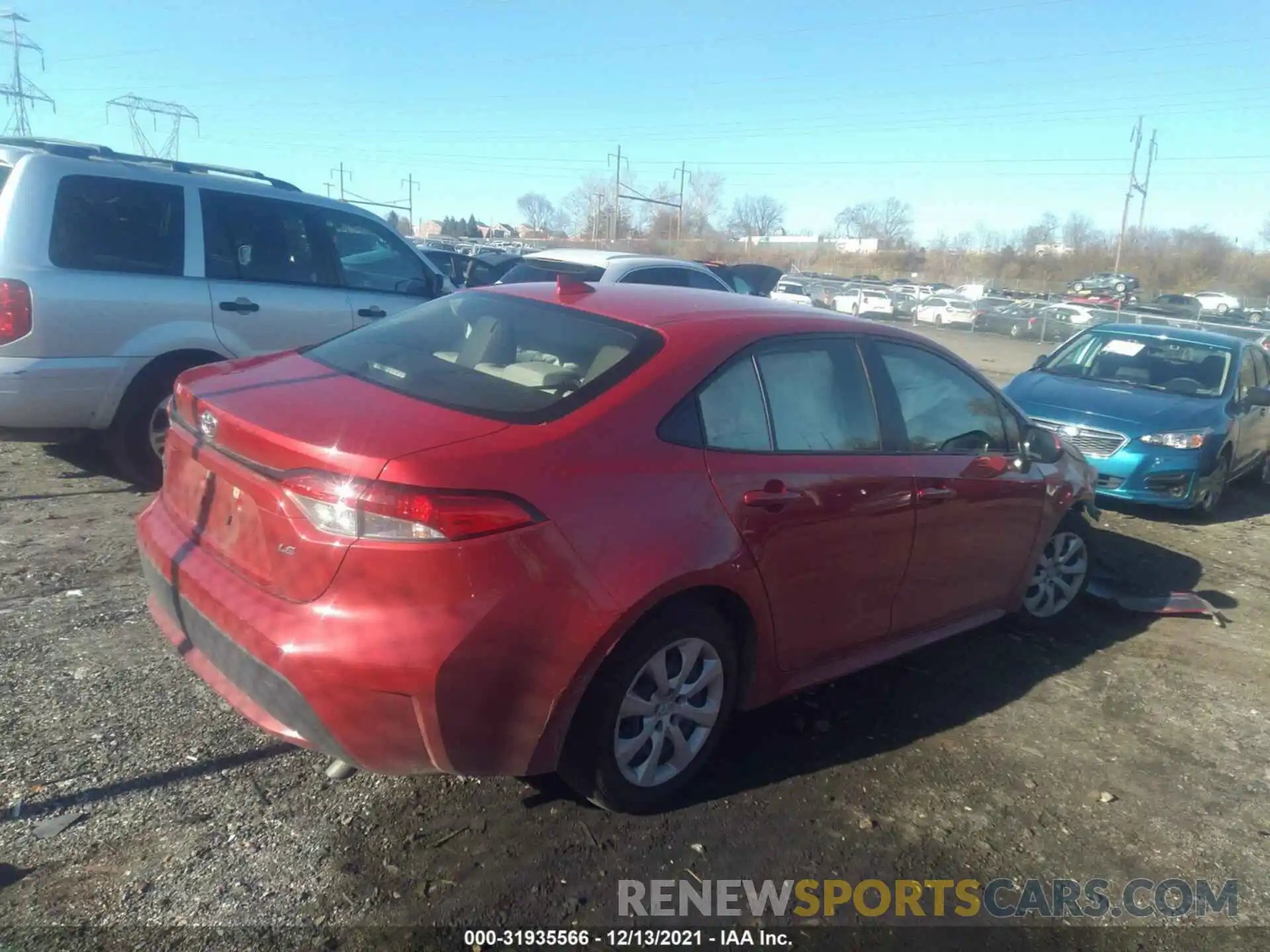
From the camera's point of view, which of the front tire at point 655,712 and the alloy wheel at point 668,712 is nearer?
the front tire at point 655,712

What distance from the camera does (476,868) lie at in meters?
2.90

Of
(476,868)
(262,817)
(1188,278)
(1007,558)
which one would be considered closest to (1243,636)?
(1007,558)

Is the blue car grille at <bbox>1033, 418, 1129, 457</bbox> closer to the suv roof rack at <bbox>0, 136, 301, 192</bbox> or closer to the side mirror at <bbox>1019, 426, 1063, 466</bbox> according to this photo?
the side mirror at <bbox>1019, 426, 1063, 466</bbox>

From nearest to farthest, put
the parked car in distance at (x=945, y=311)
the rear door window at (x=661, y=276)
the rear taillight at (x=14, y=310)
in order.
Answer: the rear taillight at (x=14, y=310)
the rear door window at (x=661, y=276)
the parked car in distance at (x=945, y=311)

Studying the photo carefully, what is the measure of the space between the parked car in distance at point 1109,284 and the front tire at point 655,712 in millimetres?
50272

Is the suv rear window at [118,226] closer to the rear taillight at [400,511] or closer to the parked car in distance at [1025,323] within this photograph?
the rear taillight at [400,511]

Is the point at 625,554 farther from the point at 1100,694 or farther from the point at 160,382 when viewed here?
the point at 160,382

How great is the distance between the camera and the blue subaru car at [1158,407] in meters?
7.58

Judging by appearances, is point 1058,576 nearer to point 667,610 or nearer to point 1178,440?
point 667,610

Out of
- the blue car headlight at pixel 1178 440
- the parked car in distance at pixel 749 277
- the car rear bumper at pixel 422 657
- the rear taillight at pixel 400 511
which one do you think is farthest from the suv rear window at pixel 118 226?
the parked car in distance at pixel 749 277

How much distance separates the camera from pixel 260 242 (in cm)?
649

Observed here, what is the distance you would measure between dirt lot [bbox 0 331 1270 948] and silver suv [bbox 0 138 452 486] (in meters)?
1.13

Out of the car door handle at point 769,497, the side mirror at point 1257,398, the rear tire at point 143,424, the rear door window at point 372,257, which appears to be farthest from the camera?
the side mirror at point 1257,398

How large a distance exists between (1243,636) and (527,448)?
4592 millimetres
